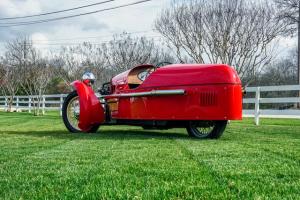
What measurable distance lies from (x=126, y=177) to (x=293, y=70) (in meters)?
44.3

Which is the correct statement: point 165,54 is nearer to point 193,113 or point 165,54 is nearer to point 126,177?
point 193,113

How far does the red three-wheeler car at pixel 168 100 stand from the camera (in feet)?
22.9

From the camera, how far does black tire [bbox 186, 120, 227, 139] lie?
7406mm

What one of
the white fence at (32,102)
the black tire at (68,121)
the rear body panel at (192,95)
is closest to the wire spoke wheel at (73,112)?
the black tire at (68,121)

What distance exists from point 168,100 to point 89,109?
192 centimetres

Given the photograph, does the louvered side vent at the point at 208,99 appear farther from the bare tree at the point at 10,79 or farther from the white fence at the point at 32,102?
the bare tree at the point at 10,79

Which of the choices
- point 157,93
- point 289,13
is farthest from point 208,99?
point 289,13

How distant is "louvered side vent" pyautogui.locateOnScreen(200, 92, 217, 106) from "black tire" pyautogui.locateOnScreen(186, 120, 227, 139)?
53cm

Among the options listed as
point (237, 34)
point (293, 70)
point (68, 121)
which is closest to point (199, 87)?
point (68, 121)

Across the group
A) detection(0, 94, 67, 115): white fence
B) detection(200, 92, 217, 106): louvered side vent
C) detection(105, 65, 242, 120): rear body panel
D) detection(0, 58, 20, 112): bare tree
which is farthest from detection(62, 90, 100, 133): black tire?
detection(0, 58, 20, 112): bare tree

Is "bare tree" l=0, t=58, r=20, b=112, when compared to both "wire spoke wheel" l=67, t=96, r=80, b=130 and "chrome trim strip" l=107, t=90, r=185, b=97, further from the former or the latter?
"chrome trim strip" l=107, t=90, r=185, b=97

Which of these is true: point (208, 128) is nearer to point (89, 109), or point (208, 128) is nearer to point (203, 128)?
point (203, 128)

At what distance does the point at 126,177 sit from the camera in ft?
11.7

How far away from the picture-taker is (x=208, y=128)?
7.90 m
